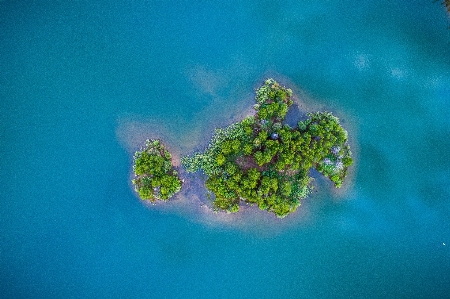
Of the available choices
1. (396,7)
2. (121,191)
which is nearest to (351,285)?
(121,191)

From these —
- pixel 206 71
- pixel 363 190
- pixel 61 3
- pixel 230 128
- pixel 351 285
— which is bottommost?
pixel 351 285

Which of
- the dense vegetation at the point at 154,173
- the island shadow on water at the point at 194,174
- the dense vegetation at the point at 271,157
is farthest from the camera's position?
the island shadow on water at the point at 194,174

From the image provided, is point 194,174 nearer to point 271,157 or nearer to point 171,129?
point 171,129

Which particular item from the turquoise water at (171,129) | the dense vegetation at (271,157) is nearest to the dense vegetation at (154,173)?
the turquoise water at (171,129)

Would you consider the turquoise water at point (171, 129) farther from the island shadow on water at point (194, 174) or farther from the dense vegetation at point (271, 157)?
the dense vegetation at point (271, 157)

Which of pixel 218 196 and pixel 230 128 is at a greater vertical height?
pixel 230 128

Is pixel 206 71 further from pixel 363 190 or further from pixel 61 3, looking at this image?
pixel 363 190

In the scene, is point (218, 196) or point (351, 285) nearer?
point (218, 196)
